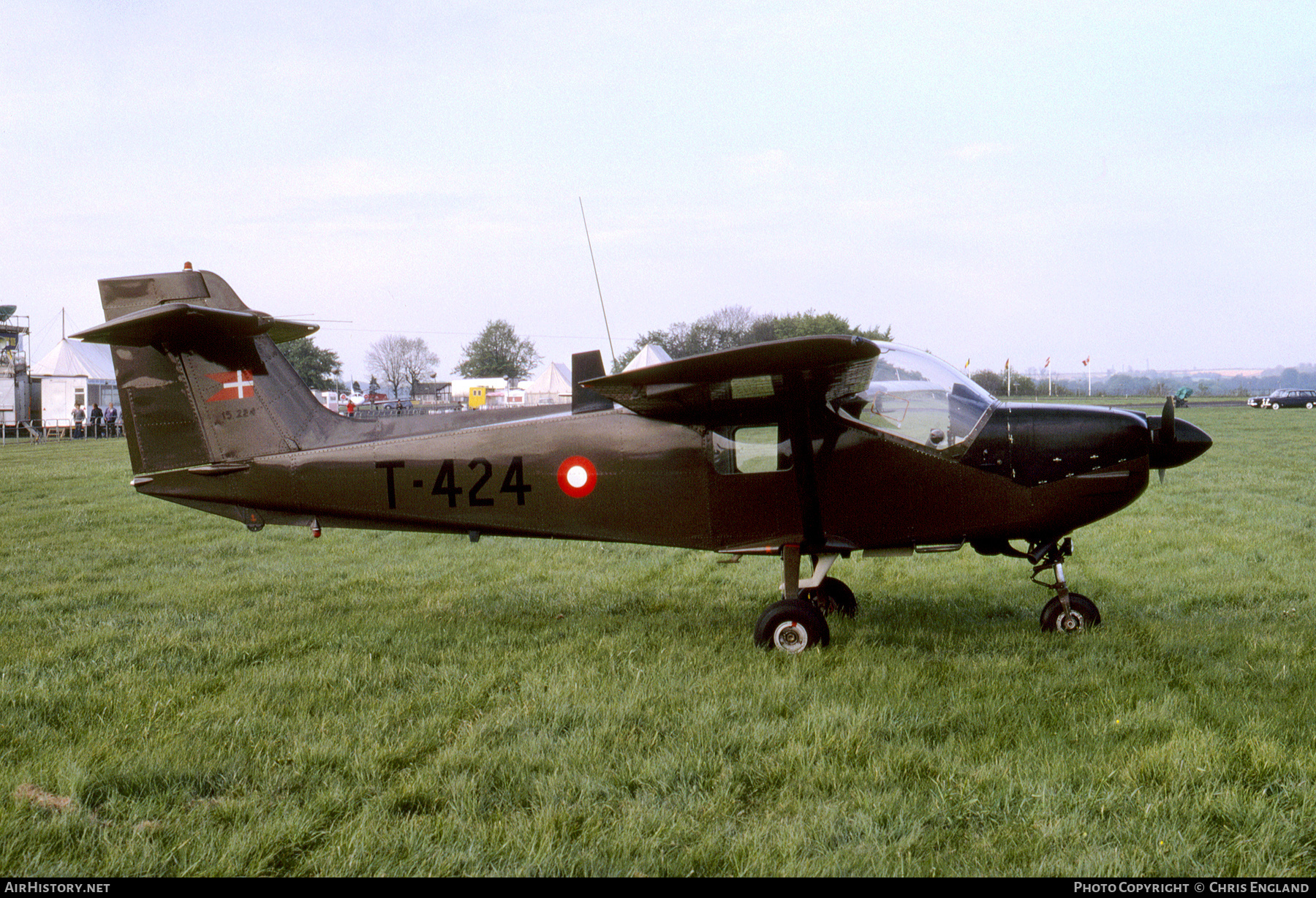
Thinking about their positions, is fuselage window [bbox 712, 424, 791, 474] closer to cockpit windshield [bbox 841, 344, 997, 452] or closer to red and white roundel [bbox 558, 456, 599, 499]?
cockpit windshield [bbox 841, 344, 997, 452]

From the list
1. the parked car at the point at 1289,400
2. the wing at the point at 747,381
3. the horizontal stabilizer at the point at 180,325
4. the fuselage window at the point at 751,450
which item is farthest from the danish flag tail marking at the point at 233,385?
the parked car at the point at 1289,400

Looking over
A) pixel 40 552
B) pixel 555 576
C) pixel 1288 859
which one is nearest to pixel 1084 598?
pixel 1288 859

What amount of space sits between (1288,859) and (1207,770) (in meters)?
0.62

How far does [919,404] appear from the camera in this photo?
19.4ft

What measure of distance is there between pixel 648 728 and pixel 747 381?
2387mm

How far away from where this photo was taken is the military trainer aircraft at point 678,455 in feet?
18.7

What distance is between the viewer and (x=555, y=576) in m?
8.31

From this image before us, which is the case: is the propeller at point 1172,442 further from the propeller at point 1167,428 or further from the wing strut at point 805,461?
the wing strut at point 805,461

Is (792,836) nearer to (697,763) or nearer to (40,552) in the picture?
(697,763)

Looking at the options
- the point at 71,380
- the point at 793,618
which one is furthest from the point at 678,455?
the point at 71,380

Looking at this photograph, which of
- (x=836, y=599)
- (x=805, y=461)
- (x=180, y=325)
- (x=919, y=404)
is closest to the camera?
(x=805, y=461)

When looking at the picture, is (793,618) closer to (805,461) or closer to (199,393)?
(805,461)

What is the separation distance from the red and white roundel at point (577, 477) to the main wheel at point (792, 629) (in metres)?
1.63

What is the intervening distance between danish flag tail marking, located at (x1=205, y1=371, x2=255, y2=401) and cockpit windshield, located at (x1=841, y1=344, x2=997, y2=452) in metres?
4.67
